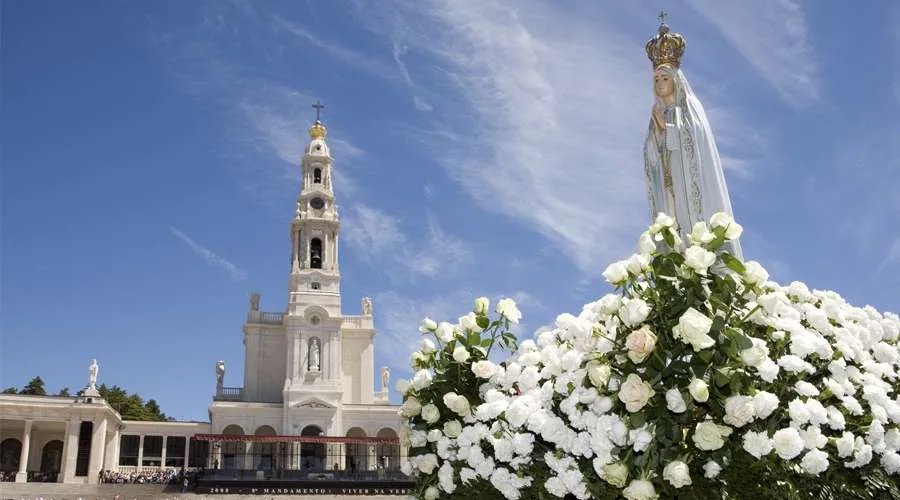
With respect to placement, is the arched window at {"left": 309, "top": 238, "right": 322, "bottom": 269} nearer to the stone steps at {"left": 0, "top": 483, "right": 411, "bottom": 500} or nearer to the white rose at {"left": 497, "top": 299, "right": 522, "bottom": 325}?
the stone steps at {"left": 0, "top": 483, "right": 411, "bottom": 500}

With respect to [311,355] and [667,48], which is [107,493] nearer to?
[311,355]

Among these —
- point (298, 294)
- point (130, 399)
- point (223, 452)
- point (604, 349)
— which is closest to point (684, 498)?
point (604, 349)

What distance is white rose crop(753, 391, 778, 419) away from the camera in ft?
16.7

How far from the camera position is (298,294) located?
5828cm

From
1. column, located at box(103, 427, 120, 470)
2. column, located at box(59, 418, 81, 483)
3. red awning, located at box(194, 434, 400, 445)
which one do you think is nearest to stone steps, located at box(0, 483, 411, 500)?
column, located at box(59, 418, 81, 483)

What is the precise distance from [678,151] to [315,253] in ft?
158

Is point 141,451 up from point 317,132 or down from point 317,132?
down

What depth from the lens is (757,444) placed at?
16.7 ft

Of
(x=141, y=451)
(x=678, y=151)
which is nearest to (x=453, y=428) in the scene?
(x=678, y=151)

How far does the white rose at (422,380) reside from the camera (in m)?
7.35

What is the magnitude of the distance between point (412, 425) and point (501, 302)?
139 centimetres

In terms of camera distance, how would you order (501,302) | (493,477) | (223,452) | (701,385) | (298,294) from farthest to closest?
(298,294) < (223,452) < (501,302) < (493,477) < (701,385)

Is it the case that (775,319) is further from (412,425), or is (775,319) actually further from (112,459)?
(112,459)

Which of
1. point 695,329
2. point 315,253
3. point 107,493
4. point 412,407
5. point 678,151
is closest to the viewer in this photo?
point 695,329
